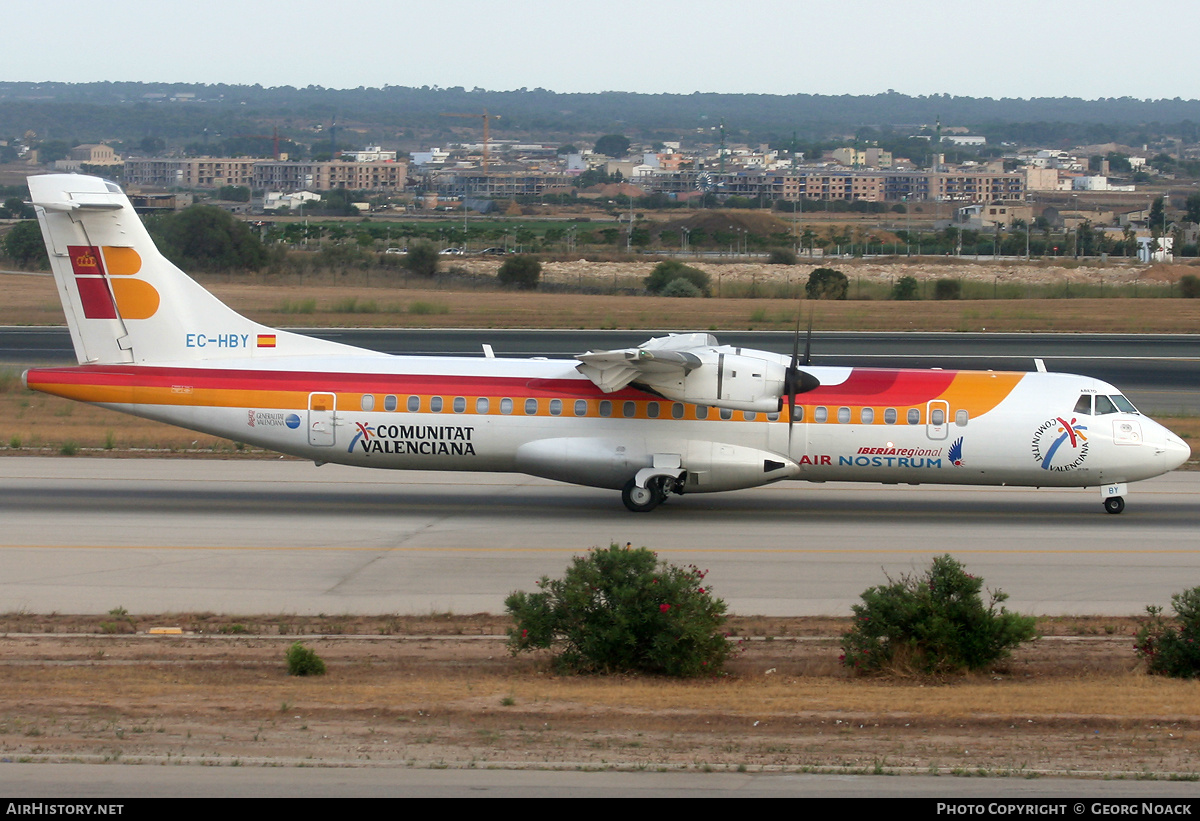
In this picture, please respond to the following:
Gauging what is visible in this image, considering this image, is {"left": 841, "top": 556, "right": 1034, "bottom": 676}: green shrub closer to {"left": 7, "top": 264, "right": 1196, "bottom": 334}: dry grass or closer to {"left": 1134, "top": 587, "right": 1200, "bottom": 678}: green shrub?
{"left": 1134, "top": 587, "right": 1200, "bottom": 678}: green shrub

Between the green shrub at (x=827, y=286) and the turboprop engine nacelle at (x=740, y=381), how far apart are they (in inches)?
1860

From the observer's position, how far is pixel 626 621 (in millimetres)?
13875

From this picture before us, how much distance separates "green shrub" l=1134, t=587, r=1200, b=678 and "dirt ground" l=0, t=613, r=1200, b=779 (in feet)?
1.13

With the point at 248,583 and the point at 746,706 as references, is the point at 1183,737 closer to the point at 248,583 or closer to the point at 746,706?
the point at 746,706

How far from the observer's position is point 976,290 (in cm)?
7219

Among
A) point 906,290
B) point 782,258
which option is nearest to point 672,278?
point 906,290

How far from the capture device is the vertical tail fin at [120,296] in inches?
939

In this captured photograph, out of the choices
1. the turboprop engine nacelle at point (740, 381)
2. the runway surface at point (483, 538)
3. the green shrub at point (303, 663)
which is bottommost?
the runway surface at point (483, 538)

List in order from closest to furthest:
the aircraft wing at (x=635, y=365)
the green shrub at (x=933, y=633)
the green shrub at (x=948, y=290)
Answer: the green shrub at (x=933, y=633), the aircraft wing at (x=635, y=365), the green shrub at (x=948, y=290)

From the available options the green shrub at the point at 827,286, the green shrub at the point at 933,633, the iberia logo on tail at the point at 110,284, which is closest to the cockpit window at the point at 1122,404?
the green shrub at the point at 933,633

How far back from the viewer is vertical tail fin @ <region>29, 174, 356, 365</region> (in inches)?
939

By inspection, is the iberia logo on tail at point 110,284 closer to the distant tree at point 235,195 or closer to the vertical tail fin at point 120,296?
the vertical tail fin at point 120,296

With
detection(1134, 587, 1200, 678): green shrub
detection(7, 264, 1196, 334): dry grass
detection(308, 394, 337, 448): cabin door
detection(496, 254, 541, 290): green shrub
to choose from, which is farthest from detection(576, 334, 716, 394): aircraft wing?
detection(496, 254, 541, 290): green shrub

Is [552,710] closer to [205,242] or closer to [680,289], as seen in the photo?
[680,289]
